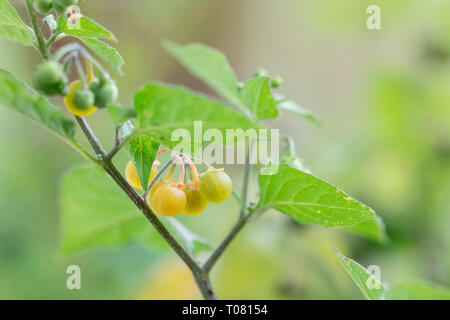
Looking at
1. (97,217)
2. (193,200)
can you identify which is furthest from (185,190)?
(97,217)

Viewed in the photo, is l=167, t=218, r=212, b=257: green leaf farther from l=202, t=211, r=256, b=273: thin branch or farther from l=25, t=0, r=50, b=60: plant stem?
l=25, t=0, r=50, b=60: plant stem

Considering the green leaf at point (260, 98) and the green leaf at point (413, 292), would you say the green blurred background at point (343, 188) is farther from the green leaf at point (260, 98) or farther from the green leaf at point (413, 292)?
the green leaf at point (260, 98)

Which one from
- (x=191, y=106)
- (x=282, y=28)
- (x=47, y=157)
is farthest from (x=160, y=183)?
(x=282, y=28)

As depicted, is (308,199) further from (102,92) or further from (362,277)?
(102,92)

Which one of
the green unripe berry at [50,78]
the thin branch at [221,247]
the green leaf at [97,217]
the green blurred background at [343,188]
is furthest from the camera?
the green blurred background at [343,188]

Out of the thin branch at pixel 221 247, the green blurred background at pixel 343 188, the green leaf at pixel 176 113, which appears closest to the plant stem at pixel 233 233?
the thin branch at pixel 221 247

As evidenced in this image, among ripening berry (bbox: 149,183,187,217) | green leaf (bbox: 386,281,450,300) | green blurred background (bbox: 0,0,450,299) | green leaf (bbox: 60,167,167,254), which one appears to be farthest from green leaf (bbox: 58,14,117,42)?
green blurred background (bbox: 0,0,450,299)
